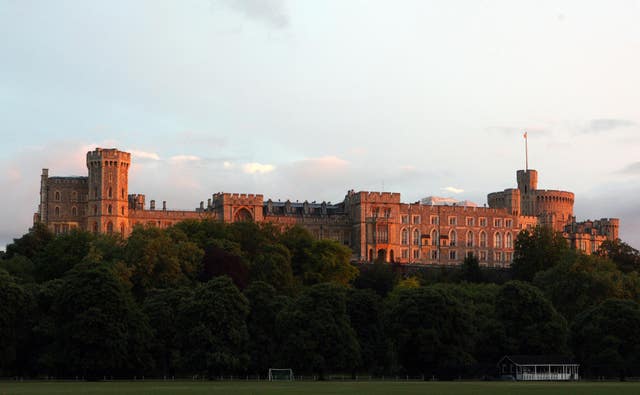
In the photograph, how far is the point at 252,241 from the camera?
140 metres

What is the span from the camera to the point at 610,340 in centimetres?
8731

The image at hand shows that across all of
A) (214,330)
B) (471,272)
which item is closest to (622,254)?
(471,272)

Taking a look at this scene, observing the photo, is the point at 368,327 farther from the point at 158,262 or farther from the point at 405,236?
the point at 405,236

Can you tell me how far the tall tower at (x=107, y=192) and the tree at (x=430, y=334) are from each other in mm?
73187

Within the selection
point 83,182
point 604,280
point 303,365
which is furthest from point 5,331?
point 83,182

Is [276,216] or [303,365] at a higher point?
[276,216]

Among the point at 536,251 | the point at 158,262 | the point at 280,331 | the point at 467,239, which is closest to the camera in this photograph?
the point at 280,331

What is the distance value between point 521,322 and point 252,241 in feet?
176

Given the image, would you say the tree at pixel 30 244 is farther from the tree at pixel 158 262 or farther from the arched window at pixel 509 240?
the arched window at pixel 509 240

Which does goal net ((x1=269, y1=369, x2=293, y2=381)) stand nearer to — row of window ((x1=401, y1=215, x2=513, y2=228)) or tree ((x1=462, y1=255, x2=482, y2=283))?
tree ((x1=462, y1=255, x2=482, y2=283))

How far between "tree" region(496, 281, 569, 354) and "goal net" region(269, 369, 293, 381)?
53.5 feet

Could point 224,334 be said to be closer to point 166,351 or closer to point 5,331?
point 166,351

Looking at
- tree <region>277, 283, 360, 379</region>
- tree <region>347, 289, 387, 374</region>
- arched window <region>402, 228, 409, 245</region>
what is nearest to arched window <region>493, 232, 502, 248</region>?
arched window <region>402, 228, 409, 245</region>

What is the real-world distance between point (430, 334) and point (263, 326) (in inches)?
485
